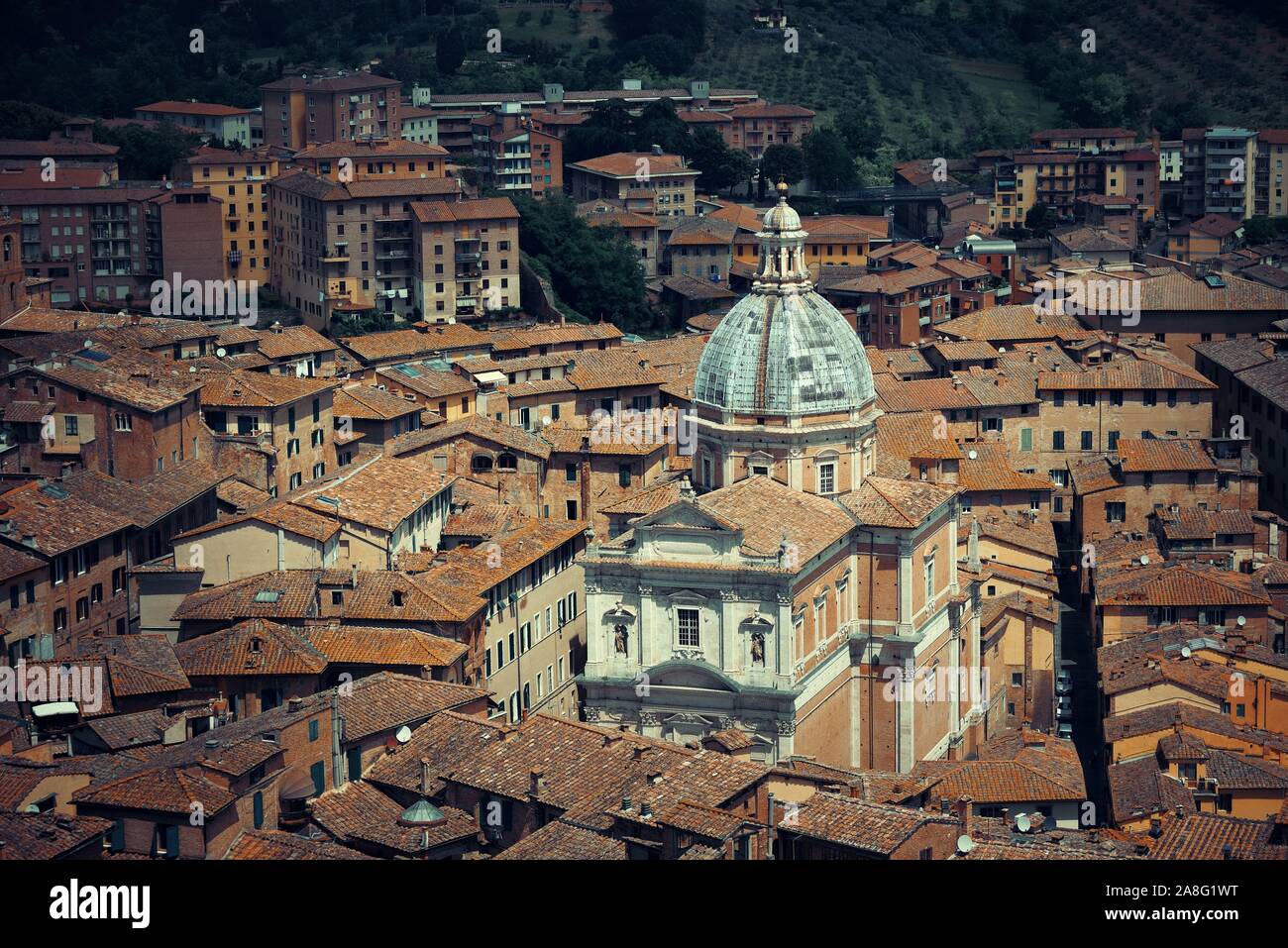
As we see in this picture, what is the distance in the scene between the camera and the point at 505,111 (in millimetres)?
116625

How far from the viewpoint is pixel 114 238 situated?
9356 cm

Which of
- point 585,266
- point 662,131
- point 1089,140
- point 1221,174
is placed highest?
point 662,131

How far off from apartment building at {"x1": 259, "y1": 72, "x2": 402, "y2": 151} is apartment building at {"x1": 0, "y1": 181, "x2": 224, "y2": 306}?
17317 mm

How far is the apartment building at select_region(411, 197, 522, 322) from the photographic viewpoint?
9231 cm

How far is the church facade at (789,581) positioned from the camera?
159 feet

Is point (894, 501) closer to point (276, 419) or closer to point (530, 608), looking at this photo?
point (530, 608)

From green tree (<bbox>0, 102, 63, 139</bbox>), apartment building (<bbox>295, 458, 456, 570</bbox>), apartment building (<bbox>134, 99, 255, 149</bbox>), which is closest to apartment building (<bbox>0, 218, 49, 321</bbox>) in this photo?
apartment building (<bbox>295, 458, 456, 570</bbox>)

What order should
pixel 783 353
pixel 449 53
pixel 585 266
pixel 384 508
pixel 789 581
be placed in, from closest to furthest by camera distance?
pixel 789 581 → pixel 783 353 → pixel 384 508 → pixel 585 266 → pixel 449 53

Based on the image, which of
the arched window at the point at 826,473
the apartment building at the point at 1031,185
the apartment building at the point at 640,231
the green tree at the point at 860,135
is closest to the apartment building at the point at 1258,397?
the arched window at the point at 826,473

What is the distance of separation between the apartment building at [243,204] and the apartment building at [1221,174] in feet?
147

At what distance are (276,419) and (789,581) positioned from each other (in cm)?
2194

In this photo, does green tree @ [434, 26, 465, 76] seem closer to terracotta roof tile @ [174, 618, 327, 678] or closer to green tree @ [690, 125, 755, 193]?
green tree @ [690, 125, 755, 193]

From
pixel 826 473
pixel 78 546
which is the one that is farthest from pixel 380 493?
pixel 826 473

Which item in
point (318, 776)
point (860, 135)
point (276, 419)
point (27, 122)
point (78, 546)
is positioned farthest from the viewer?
point (860, 135)
